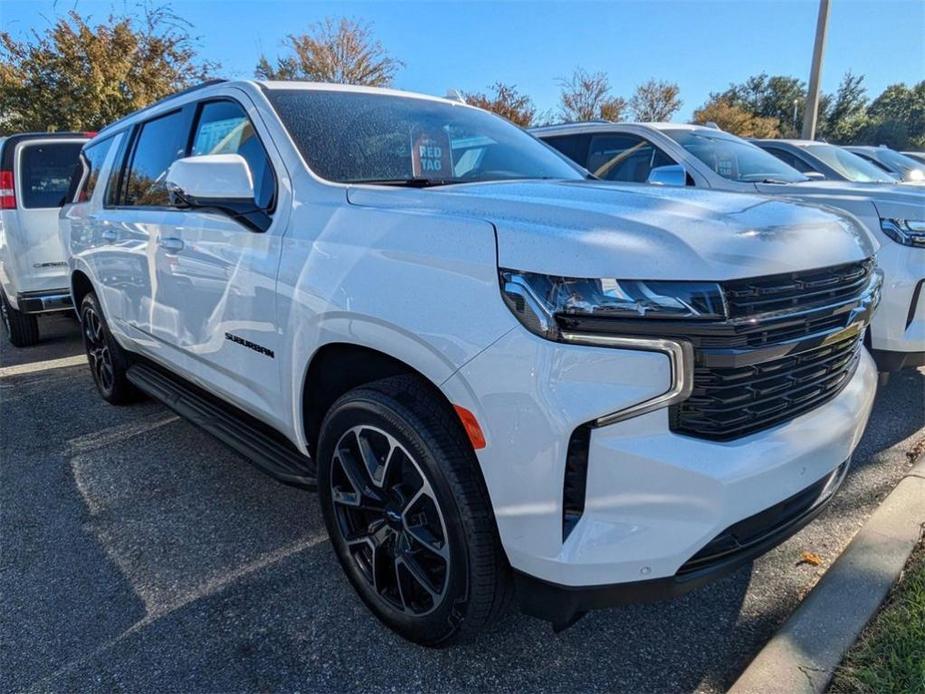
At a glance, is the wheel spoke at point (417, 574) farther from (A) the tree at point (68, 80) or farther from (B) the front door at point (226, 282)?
(A) the tree at point (68, 80)

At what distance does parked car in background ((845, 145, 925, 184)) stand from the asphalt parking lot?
8181mm

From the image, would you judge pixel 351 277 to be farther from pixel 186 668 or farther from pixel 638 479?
pixel 186 668

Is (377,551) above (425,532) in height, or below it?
below

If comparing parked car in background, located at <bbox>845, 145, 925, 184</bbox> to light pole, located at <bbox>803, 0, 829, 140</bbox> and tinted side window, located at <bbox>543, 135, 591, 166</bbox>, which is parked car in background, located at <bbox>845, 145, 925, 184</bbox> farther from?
tinted side window, located at <bbox>543, 135, 591, 166</bbox>

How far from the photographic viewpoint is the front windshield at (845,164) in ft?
24.0

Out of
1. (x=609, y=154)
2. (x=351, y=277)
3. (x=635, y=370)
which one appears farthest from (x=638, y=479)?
(x=609, y=154)

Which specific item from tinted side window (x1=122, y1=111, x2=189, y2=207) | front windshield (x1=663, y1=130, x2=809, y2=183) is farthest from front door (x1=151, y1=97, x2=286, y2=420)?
front windshield (x1=663, y1=130, x2=809, y2=183)

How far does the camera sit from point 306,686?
2010 mm

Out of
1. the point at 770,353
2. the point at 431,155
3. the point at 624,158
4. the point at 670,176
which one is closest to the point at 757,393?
the point at 770,353

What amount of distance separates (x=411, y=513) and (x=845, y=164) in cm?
789

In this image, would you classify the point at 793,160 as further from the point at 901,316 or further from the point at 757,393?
the point at 757,393

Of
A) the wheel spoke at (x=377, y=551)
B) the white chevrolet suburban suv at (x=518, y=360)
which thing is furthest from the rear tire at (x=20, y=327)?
the wheel spoke at (x=377, y=551)

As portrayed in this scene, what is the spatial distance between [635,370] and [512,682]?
116cm

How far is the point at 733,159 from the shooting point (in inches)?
223
